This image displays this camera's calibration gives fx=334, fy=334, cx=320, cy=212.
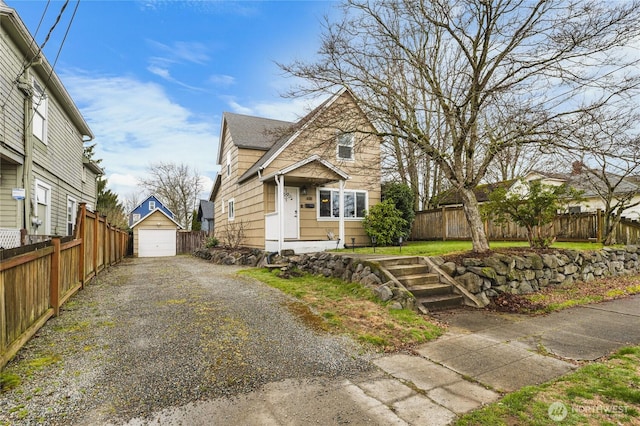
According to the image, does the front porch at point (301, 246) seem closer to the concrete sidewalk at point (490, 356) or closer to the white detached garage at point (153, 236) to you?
the concrete sidewalk at point (490, 356)

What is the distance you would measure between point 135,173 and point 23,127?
32557 mm

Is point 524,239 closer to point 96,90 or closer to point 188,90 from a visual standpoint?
point 188,90

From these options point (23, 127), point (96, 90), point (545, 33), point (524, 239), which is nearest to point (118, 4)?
point (96, 90)

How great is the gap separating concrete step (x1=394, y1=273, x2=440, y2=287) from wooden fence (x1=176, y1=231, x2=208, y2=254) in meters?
20.1

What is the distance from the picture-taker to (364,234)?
561 inches

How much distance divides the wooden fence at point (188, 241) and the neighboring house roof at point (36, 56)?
39.0ft

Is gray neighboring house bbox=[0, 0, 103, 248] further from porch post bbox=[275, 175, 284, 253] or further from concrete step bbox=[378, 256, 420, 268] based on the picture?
concrete step bbox=[378, 256, 420, 268]

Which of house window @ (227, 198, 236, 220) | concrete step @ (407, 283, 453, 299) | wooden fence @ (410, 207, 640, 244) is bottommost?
concrete step @ (407, 283, 453, 299)

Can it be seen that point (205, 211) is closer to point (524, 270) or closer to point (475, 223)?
point (475, 223)

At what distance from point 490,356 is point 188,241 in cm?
2371

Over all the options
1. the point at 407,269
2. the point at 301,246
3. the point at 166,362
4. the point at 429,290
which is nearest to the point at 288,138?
the point at 301,246

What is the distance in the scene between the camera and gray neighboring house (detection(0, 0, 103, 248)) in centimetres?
815

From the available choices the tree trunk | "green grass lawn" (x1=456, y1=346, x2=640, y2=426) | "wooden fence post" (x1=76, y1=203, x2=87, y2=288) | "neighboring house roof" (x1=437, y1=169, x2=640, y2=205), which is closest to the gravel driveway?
"green grass lawn" (x1=456, y1=346, x2=640, y2=426)

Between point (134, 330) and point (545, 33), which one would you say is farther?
point (545, 33)
